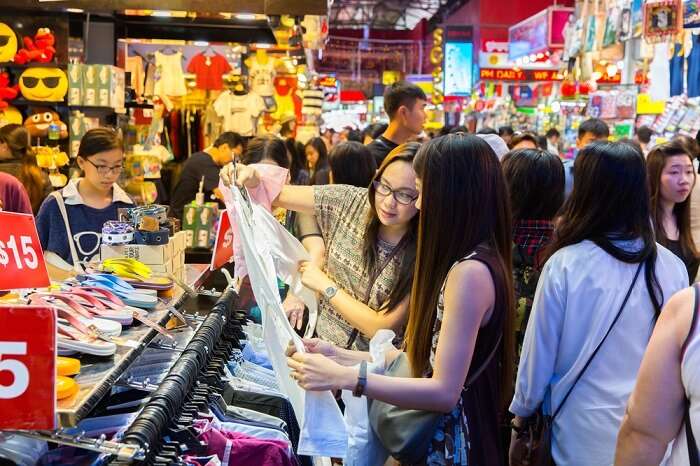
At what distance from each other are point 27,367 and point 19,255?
865mm

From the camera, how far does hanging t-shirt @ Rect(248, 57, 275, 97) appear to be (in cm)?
1136

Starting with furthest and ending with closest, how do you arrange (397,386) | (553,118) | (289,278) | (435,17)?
(435,17) → (553,118) → (289,278) → (397,386)

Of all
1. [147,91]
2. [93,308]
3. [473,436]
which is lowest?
[473,436]

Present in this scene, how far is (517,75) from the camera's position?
21.9 metres

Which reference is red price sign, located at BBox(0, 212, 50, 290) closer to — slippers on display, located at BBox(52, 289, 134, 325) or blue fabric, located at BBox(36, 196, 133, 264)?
slippers on display, located at BBox(52, 289, 134, 325)


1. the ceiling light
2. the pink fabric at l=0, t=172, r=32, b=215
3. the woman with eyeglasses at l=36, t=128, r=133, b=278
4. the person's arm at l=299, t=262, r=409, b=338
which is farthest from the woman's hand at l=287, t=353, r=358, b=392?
the ceiling light

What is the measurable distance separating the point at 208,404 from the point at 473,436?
806 millimetres

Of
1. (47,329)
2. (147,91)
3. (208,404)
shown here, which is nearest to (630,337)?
(208,404)

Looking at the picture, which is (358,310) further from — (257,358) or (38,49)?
(38,49)

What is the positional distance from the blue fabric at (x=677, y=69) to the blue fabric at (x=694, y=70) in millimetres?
413

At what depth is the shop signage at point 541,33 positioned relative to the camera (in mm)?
16469

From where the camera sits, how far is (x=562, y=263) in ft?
9.30

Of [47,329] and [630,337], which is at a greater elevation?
[47,329]

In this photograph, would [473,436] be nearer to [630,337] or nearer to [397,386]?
[397,386]
